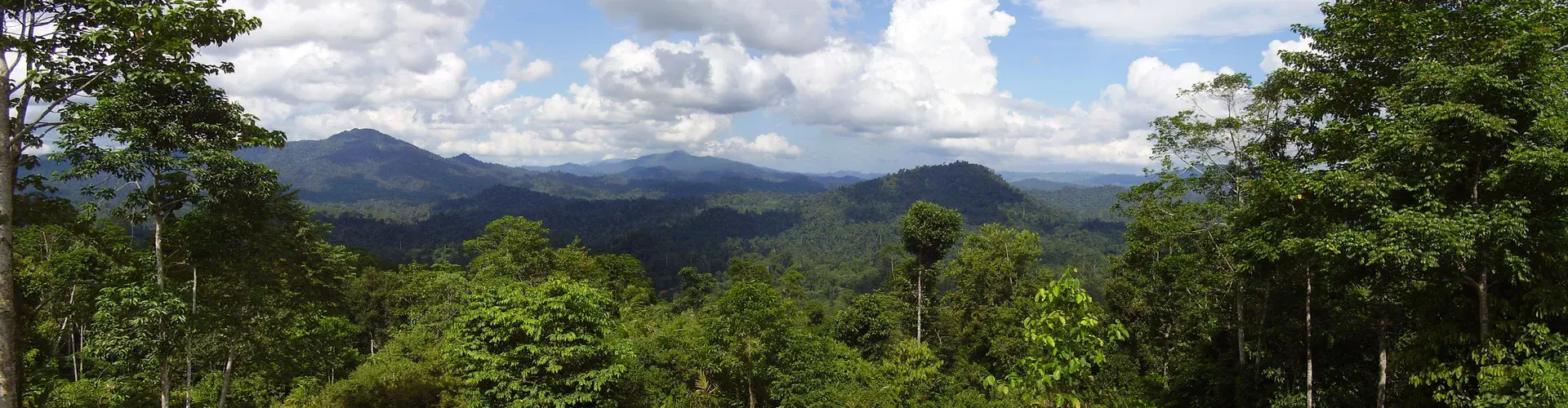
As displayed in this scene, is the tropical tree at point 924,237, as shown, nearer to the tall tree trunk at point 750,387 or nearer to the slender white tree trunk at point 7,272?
the tall tree trunk at point 750,387

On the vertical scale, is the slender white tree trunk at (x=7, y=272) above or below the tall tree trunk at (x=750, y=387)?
above

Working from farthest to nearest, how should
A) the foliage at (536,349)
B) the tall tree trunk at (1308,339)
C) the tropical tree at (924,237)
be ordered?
the tropical tree at (924,237) → the foliage at (536,349) → the tall tree trunk at (1308,339)

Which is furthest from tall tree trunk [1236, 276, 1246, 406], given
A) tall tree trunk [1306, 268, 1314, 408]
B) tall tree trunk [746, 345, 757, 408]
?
tall tree trunk [746, 345, 757, 408]

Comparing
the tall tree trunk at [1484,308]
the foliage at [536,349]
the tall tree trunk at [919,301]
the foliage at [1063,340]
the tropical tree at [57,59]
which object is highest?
the tropical tree at [57,59]

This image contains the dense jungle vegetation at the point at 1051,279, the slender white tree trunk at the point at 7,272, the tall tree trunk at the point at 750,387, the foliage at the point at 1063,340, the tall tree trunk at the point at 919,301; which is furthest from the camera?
the tall tree trunk at the point at 919,301

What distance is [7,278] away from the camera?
23.0 feet

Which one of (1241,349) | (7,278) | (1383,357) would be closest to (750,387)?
(1241,349)

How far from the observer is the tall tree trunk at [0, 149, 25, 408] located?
6.91 meters

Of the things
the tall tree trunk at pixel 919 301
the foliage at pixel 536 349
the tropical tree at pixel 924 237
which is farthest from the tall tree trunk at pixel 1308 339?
the tall tree trunk at pixel 919 301

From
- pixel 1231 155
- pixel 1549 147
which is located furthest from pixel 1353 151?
pixel 1231 155

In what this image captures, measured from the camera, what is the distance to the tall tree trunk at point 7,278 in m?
6.91

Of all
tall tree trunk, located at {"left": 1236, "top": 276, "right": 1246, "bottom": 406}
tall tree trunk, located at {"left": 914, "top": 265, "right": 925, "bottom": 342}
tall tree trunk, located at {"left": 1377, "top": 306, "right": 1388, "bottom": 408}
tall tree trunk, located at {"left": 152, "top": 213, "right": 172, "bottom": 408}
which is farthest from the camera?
tall tree trunk, located at {"left": 914, "top": 265, "right": 925, "bottom": 342}

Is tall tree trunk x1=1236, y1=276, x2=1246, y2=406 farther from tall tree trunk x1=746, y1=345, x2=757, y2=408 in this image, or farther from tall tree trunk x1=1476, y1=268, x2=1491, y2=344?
tall tree trunk x1=746, y1=345, x2=757, y2=408

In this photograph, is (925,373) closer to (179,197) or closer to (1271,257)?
(1271,257)
